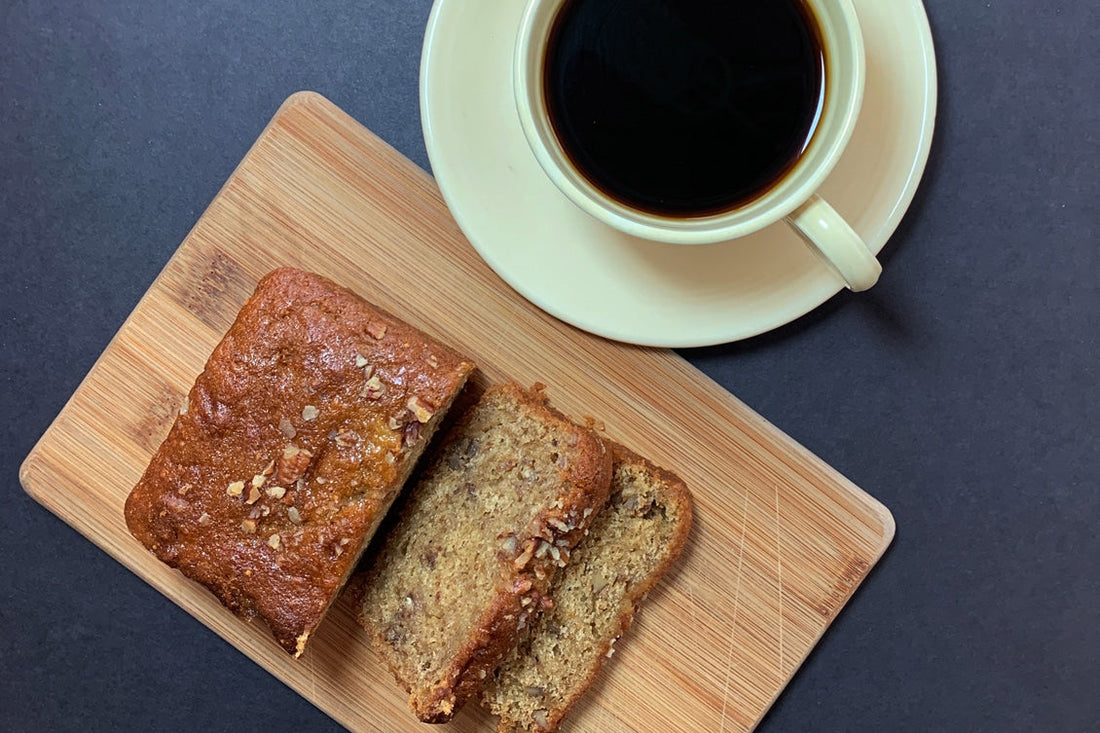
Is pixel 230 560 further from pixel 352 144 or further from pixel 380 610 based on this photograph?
pixel 352 144

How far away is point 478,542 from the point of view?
152 cm

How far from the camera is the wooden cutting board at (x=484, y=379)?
160cm

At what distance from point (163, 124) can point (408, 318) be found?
2.18 ft

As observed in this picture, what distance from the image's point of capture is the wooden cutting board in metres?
1.60

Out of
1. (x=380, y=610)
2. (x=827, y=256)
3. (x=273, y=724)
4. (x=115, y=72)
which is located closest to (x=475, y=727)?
(x=380, y=610)

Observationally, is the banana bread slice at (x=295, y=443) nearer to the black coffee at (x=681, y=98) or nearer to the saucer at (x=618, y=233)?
the saucer at (x=618, y=233)

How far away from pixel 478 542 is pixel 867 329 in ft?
2.86

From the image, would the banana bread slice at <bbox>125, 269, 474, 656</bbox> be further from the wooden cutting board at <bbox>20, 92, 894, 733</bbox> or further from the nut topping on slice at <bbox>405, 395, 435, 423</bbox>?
the wooden cutting board at <bbox>20, 92, 894, 733</bbox>

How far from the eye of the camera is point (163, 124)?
1742mm

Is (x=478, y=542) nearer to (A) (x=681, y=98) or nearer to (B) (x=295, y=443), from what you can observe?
(B) (x=295, y=443)

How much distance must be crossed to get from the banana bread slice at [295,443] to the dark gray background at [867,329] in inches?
17.9

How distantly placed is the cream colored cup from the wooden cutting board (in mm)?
369

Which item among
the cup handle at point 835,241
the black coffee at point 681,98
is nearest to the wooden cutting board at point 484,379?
the black coffee at point 681,98

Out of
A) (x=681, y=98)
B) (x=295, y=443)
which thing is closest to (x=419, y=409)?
(x=295, y=443)
